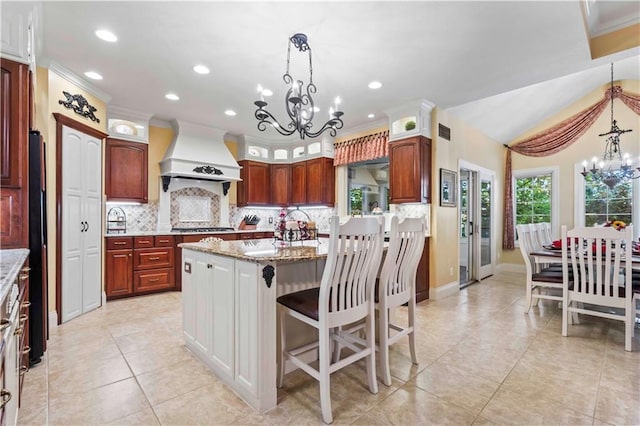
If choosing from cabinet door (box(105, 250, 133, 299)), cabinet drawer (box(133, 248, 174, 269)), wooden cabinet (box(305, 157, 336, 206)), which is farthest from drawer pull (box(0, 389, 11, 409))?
wooden cabinet (box(305, 157, 336, 206))

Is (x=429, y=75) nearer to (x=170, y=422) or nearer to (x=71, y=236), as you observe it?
(x=170, y=422)

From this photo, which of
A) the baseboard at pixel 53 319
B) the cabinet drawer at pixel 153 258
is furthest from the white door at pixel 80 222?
the cabinet drawer at pixel 153 258

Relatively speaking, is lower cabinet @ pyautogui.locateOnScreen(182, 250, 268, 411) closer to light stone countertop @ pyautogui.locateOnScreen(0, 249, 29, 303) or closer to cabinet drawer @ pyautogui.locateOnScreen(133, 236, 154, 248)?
light stone countertop @ pyautogui.locateOnScreen(0, 249, 29, 303)

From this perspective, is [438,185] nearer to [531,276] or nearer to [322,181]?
[531,276]

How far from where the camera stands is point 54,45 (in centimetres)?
279

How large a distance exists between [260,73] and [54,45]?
1.88 m

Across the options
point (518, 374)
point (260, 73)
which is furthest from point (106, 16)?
point (518, 374)

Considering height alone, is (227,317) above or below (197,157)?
below

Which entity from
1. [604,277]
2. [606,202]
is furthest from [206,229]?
[606,202]

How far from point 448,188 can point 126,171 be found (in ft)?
15.9

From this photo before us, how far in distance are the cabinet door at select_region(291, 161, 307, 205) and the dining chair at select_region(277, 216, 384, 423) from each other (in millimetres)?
3914

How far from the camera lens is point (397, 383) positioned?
2119mm

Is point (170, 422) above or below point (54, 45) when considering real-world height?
below

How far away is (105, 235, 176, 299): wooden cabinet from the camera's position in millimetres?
4109
